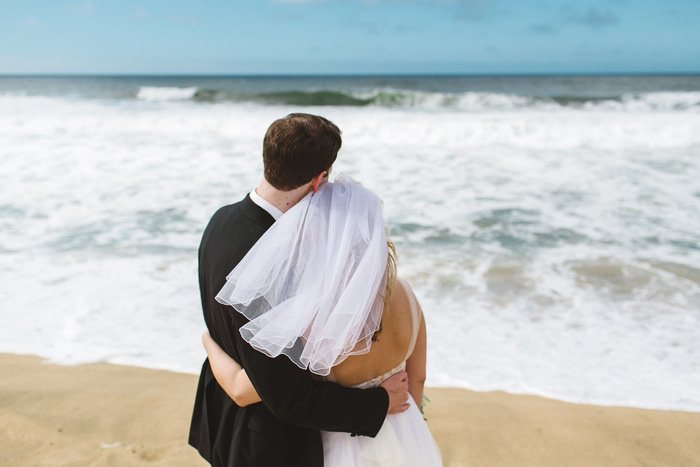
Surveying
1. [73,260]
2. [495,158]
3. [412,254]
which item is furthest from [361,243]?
[495,158]

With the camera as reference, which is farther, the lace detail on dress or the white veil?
the lace detail on dress

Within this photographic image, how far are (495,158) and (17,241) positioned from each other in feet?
32.9

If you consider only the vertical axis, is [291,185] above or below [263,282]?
above

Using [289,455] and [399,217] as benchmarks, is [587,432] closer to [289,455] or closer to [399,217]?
[289,455]

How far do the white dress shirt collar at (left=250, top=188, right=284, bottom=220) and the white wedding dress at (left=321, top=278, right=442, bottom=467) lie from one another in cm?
47

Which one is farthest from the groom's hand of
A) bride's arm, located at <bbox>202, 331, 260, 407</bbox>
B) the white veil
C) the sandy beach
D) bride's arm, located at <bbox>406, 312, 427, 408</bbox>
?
the sandy beach

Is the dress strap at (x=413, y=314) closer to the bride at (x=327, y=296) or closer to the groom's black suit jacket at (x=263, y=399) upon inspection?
the bride at (x=327, y=296)

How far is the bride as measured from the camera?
1.45 m

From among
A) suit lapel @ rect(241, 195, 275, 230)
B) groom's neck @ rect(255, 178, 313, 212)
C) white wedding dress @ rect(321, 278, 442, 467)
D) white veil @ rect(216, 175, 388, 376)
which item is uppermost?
groom's neck @ rect(255, 178, 313, 212)

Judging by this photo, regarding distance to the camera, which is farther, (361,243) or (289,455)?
(289,455)

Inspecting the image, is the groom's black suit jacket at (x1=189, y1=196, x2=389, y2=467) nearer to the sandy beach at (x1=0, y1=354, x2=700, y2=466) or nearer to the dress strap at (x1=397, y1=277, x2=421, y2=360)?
the dress strap at (x1=397, y1=277, x2=421, y2=360)

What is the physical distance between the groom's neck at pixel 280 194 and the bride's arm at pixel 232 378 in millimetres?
514

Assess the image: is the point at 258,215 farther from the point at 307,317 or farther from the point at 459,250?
the point at 459,250

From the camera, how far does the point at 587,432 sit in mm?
3072
